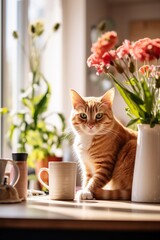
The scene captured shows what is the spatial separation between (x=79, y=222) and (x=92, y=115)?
69cm

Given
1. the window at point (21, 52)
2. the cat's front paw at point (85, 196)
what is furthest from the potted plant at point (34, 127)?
the cat's front paw at point (85, 196)

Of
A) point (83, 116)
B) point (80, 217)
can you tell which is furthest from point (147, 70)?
point (80, 217)

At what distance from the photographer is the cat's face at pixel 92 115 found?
2.00 metres

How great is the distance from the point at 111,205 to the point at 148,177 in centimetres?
17

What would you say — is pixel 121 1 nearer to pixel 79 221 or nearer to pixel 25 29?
pixel 25 29

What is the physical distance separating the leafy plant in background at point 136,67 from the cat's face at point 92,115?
15 cm

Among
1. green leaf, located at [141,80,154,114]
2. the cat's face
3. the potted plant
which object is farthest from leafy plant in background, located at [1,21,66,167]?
green leaf, located at [141,80,154,114]

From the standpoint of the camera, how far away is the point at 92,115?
6.63 feet

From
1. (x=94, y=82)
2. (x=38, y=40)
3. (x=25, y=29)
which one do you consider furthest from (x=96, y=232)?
(x=94, y=82)

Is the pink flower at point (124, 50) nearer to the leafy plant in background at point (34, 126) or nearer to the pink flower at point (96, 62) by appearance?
the pink flower at point (96, 62)

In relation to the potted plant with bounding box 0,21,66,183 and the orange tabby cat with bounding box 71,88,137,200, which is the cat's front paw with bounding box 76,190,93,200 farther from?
the potted plant with bounding box 0,21,66,183

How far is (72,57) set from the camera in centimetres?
527

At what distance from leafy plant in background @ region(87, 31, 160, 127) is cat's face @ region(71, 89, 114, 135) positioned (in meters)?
0.15

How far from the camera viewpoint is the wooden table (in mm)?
1384
